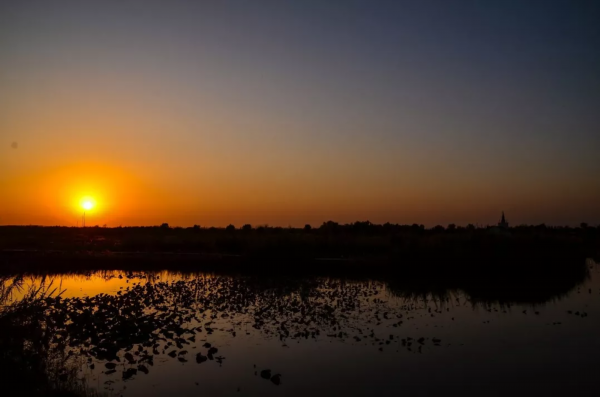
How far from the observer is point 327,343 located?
14.9m

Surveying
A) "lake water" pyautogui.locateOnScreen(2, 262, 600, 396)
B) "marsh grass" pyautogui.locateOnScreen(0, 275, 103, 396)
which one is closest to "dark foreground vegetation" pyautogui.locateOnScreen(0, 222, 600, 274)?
"lake water" pyautogui.locateOnScreen(2, 262, 600, 396)

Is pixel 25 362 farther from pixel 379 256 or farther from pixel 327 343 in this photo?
pixel 379 256

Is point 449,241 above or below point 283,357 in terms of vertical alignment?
above

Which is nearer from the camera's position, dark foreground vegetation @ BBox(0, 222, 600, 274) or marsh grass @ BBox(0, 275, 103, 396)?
marsh grass @ BBox(0, 275, 103, 396)

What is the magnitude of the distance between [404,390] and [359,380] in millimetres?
1164

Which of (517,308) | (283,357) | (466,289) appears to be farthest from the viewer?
(466,289)

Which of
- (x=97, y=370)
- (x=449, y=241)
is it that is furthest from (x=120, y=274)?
(x=449, y=241)

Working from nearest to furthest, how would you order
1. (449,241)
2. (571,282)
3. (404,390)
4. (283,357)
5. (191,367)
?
(404,390), (191,367), (283,357), (571,282), (449,241)

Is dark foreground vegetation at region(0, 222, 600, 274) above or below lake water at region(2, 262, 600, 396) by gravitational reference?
above

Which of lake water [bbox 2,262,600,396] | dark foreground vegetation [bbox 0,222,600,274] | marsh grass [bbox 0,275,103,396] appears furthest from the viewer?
dark foreground vegetation [bbox 0,222,600,274]

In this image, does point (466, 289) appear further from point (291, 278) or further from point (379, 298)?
point (291, 278)

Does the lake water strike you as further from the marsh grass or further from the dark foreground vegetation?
the dark foreground vegetation

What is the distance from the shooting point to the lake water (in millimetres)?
11797

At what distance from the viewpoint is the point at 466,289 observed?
26391 mm
